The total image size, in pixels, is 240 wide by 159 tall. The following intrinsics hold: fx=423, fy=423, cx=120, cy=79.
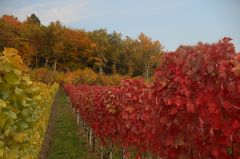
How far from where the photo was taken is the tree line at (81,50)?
86375 millimetres

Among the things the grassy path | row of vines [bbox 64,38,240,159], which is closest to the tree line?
the grassy path

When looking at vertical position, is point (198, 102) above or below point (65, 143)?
above

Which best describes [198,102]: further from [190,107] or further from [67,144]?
[67,144]

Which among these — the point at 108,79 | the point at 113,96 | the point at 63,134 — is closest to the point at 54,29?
the point at 108,79

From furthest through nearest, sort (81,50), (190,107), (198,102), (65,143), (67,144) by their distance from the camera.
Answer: (81,50) → (65,143) → (67,144) → (190,107) → (198,102)

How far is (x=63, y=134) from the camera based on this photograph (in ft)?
60.7

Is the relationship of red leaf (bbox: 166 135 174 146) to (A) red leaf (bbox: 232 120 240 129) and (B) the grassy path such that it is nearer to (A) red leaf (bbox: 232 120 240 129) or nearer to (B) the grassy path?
(A) red leaf (bbox: 232 120 240 129)

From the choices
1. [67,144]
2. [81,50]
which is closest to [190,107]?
[67,144]

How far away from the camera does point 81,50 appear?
93.9 metres

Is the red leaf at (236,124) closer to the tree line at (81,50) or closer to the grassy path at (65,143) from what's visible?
the grassy path at (65,143)

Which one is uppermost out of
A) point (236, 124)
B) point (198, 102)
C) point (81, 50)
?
point (81, 50)

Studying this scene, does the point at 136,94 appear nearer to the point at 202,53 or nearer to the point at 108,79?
the point at 202,53

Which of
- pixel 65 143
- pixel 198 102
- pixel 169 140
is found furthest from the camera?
pixel 65 143

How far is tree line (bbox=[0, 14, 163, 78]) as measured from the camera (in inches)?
3401
